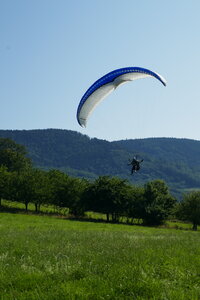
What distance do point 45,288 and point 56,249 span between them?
5294 millimetres

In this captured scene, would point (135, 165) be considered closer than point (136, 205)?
Yes

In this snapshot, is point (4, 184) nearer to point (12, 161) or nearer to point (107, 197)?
point (107, 197)

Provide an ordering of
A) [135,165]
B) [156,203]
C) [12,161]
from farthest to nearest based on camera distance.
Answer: [12,161], [156,203], [135,165]

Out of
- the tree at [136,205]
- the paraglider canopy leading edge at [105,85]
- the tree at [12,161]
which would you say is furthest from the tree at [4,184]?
the paraglider canopy leading edge at [105,85]

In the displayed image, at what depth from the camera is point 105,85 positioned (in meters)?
23.8

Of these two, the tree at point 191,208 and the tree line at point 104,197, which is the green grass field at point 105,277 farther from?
the tree at point 191,208

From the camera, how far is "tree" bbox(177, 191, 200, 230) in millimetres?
80069

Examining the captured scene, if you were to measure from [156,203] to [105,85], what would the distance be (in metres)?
59.6

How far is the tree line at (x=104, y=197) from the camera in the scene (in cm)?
7656

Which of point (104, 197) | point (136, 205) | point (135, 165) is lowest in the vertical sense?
point (136, 205)

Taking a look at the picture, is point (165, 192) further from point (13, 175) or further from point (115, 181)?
point (13, 175)

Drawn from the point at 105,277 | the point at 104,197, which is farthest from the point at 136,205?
the point at 105,277

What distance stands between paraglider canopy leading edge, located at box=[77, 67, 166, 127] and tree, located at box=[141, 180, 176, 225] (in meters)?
55.5

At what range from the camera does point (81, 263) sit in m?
9.24
